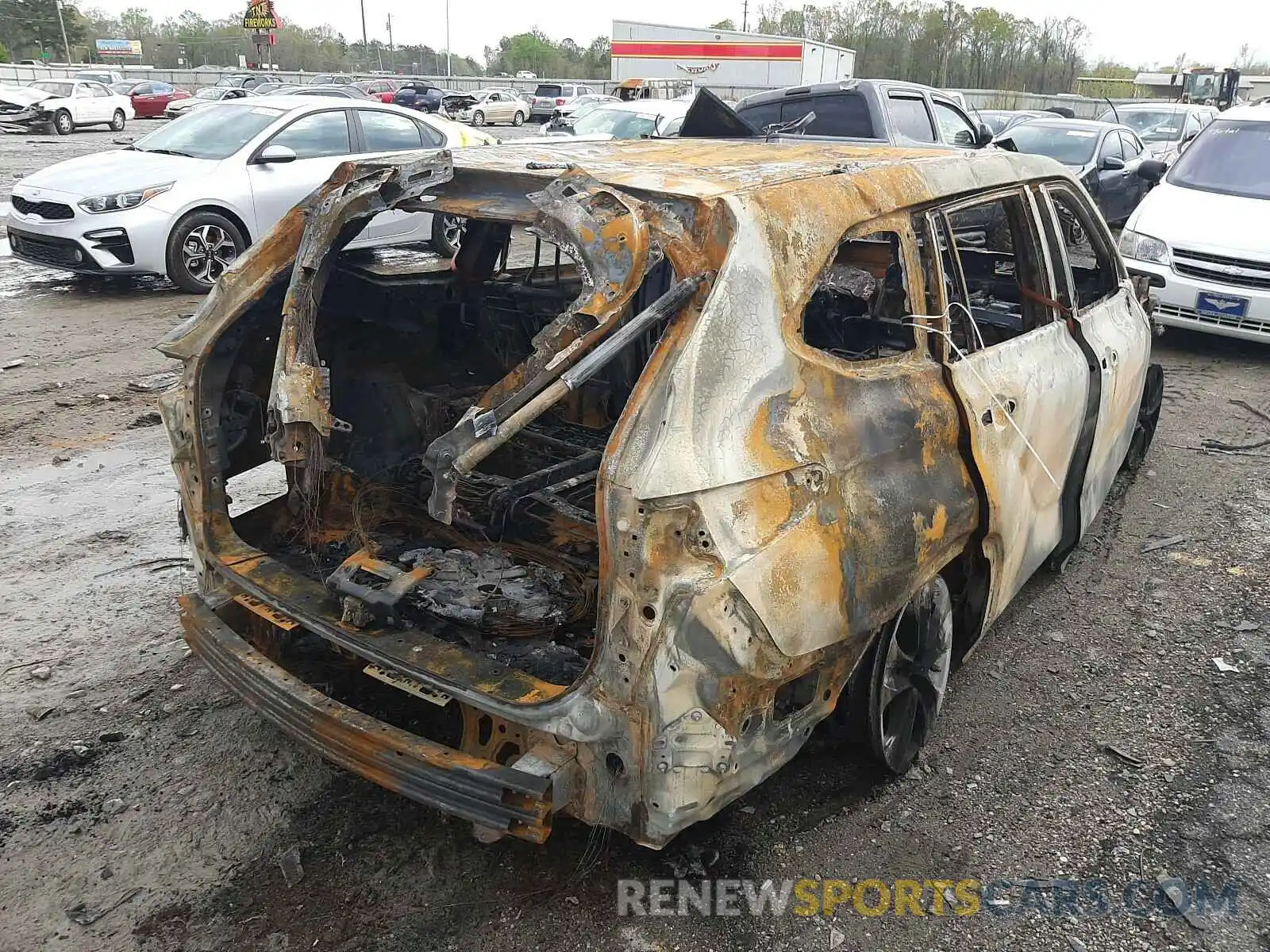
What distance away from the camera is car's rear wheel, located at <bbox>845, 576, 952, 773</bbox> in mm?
2738

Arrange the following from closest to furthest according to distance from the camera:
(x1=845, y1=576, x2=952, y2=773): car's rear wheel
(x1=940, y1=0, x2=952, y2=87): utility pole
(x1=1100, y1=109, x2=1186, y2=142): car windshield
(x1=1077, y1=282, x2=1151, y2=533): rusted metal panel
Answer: (x1=845, y1=576, x2=952, y2=773): car's rear wheel → (x1=1077, y1=282, x2=1151, y2=533): rusted metal panel → (x1=1100, y1=109, x2=1186, y2=142): car windshield → (x1=940, y1=0, x2=952, y2=87): utility pole

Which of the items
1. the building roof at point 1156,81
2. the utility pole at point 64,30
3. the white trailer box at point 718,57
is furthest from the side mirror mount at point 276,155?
the utility pole at point 64,30

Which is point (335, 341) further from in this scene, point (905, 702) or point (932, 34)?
point (932, 34)

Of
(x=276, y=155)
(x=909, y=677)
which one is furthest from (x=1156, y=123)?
(x=909, y=677)

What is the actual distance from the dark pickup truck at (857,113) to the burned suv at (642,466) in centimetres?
503

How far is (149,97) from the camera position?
33.4m

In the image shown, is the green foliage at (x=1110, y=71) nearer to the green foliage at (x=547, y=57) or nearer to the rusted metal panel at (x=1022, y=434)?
the green foliage at (x=547, y=57)

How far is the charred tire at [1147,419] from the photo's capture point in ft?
17.0

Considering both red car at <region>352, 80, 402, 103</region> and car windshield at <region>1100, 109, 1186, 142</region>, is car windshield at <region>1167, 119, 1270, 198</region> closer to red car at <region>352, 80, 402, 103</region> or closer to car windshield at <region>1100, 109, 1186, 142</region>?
car windshield at <region>1100, 109, 1186, 142</region>

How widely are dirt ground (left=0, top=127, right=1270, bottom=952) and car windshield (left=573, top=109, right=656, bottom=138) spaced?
11700 millimetres

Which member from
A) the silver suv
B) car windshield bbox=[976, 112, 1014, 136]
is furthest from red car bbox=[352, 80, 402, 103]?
car windshield bbox=[976, 112, 1014, 136]

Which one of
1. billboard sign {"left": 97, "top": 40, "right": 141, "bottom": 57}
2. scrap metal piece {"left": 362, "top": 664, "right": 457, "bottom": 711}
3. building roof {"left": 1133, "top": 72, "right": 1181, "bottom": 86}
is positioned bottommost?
scrap metal piece {"left": 362, "top": 664, "right": 457, "bottom": 711}

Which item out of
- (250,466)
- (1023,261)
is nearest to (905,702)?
(1023,261)

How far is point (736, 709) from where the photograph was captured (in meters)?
2.19
